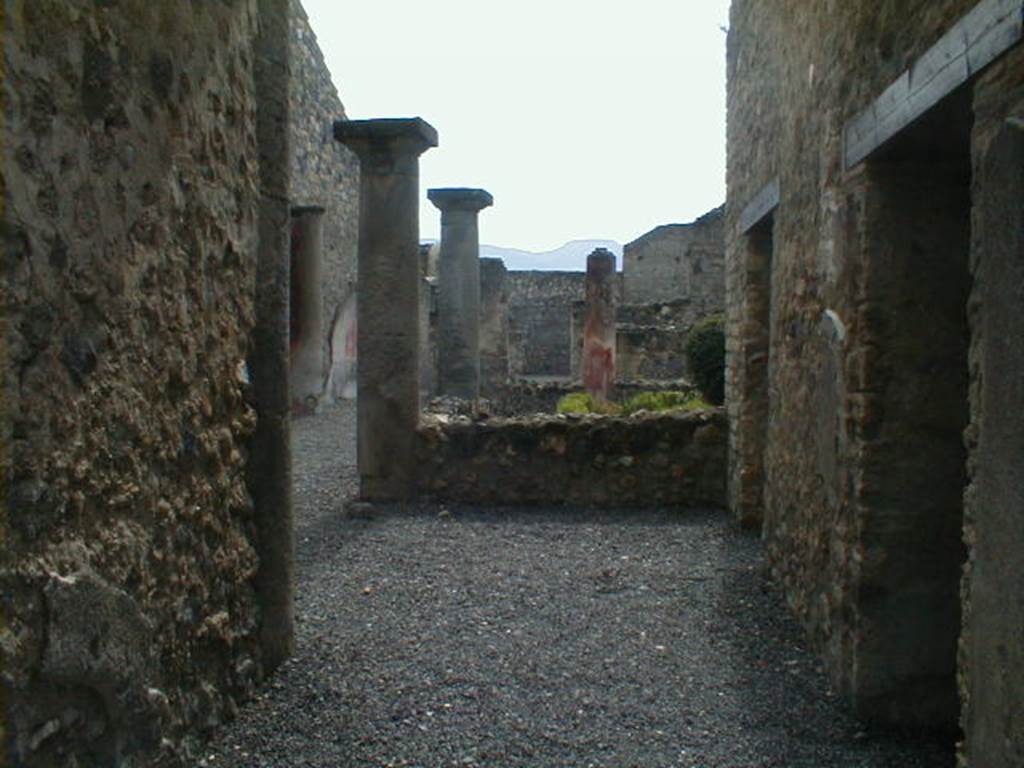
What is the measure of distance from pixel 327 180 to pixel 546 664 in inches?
553

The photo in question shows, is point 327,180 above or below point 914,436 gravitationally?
above

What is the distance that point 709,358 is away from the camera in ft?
30.0

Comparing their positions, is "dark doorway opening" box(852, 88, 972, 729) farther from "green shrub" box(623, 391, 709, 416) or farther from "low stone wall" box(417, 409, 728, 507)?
"green shrub" box(623, 391, 709, 416)

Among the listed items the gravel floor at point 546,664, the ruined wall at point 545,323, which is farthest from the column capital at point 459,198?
the ruined wall at point 545,323

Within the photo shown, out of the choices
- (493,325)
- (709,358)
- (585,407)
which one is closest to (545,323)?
(493,325)

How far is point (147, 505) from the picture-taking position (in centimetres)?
265

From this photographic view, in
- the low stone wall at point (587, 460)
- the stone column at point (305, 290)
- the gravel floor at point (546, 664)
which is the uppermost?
the stone column at point (305, 290)

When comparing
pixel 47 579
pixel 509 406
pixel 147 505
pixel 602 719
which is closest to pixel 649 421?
pixel 602 719

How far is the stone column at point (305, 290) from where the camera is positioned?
40.6ft

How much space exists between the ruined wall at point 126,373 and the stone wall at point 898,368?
2.12m

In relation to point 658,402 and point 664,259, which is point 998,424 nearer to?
point 658,402

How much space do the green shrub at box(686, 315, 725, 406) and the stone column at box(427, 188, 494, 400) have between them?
2871 mm

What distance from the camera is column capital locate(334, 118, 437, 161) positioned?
756 centimetres

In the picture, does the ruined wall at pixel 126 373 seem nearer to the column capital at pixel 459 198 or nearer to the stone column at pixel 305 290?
the column capital at pixel 459 198
